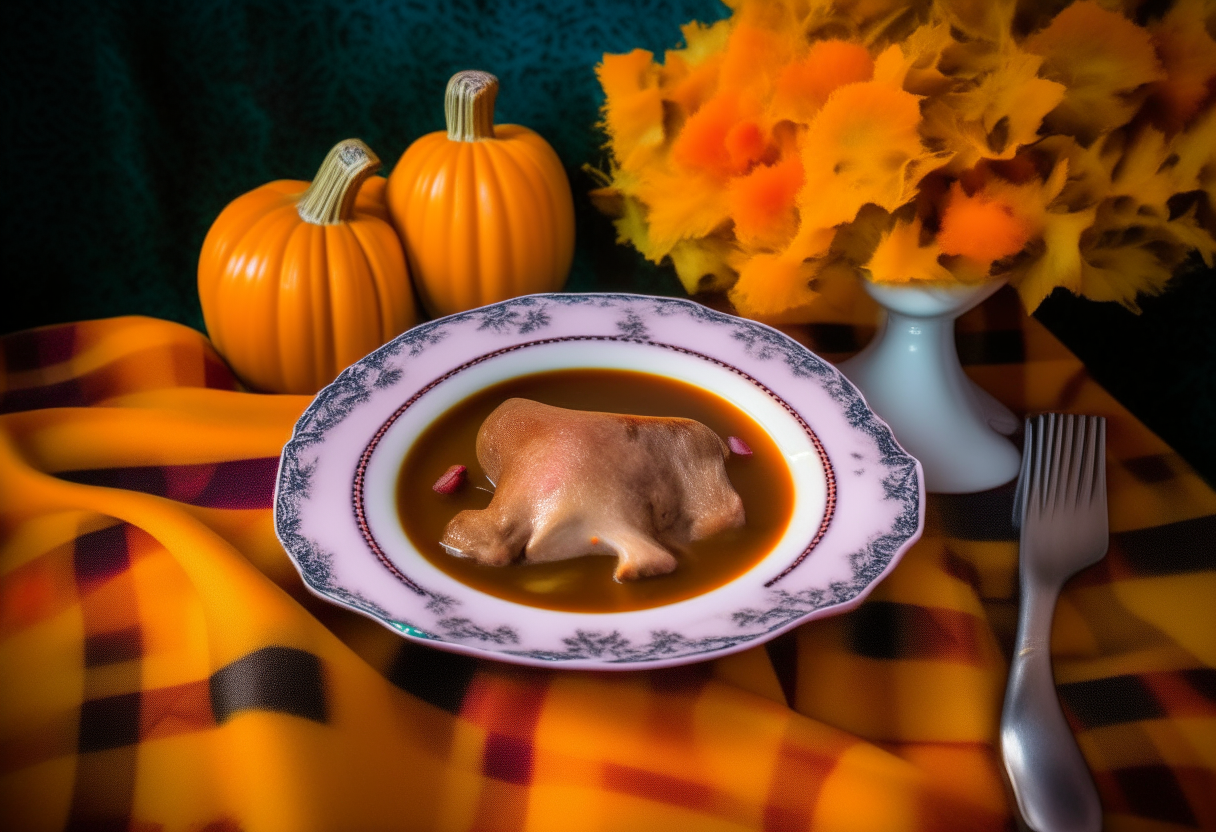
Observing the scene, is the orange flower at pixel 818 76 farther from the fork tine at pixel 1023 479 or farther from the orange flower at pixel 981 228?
the fork tine at pixel 1023 479

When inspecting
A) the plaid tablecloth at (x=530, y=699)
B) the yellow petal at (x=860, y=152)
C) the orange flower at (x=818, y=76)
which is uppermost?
the orange flower at (x=818, y=76)

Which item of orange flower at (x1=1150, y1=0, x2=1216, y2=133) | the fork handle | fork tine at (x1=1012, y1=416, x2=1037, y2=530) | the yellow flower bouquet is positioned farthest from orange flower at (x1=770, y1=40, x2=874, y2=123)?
the fork handle

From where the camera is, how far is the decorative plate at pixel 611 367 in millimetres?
676

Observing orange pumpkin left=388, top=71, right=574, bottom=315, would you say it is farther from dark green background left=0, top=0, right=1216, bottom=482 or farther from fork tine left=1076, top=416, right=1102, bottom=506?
fork tine left=1076, top=416, right=1102, bottom=506

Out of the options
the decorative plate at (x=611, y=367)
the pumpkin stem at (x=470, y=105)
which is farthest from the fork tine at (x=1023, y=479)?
the pumpkin stem at (x=470, y=105)

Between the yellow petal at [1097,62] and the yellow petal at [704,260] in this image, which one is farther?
the yellow petal at [704,260]

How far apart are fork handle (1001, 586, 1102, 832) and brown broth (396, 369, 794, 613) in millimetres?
219

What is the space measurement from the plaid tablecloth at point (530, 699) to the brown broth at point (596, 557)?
0.22ft

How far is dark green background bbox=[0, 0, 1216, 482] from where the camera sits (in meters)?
1.18

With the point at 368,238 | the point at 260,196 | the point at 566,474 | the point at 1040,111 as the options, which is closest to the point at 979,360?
the point at 1040,111

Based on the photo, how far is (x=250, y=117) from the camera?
126cm

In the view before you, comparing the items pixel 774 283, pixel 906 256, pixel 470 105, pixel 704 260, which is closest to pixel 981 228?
pixel 906 256

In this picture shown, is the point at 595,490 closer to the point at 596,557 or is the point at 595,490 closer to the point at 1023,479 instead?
the point at 596,557

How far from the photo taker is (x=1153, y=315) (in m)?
1.23
